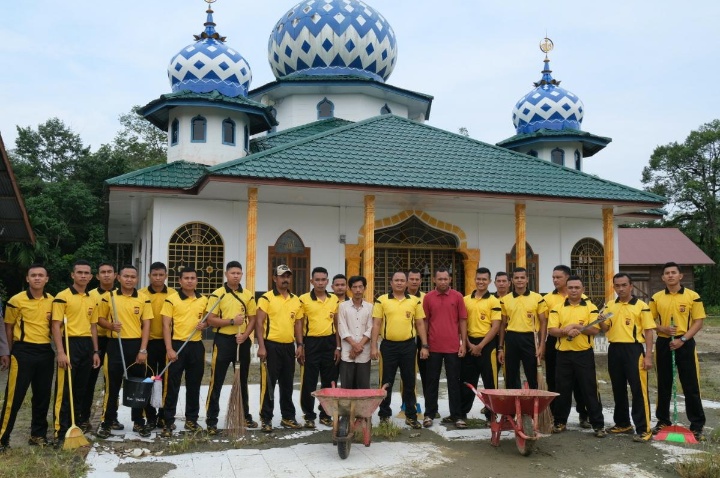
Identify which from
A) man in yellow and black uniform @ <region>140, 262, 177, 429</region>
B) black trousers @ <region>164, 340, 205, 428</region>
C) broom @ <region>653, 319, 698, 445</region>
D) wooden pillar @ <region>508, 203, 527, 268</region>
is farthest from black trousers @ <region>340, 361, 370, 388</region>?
wooden pillar @ <region>508, 203, 527, 268</region>

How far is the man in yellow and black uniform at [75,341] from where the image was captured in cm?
570

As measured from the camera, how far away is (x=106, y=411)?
617cm

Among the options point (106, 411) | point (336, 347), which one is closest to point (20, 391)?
point (106, 411)

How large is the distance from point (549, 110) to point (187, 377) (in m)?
15.3

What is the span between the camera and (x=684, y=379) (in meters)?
6.30

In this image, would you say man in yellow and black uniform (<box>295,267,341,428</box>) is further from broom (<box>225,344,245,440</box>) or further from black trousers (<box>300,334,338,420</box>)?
broom (<box>225,344,245,440</box>)

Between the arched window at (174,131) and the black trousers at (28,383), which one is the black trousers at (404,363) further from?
the arched window at (174,131)

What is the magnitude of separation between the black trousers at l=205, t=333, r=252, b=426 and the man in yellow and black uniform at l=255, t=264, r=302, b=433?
18cm

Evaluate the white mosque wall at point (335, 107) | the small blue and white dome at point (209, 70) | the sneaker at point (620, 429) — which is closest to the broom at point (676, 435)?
the sneaker at point (620, 429)

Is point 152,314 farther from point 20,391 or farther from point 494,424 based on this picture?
point 494,424

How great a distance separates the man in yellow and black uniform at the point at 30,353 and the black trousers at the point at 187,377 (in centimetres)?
102

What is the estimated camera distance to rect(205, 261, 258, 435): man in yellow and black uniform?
244 inches

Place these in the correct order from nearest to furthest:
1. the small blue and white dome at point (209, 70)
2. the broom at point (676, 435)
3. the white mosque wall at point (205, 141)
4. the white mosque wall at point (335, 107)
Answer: the broom at point (676, 435) → the white mosque wall at point (205, 141) → the small blue and white dome at point (209, 70) → the white mosque wall at point (335, 107)

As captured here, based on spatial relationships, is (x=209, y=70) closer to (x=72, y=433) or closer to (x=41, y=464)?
(x=72, y=433)
